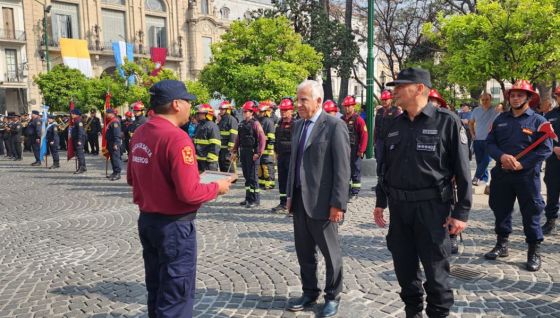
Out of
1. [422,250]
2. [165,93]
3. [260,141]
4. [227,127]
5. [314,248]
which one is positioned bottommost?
[314,248]

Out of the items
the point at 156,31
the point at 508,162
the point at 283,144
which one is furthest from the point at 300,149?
the point at 156,31

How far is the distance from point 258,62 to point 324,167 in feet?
47.2

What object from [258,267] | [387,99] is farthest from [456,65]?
[258,267]

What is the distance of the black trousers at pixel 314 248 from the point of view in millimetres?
3908

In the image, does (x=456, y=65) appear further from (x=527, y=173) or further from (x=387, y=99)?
(x=527, y=173)

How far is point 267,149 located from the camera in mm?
9367

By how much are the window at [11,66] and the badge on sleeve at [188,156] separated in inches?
1631

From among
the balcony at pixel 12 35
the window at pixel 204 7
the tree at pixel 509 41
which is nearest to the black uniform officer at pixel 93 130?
the tree at pixel 509 41

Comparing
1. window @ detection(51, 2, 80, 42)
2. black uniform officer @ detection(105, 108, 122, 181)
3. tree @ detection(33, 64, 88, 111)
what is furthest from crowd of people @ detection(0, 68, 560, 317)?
window @ detection(51, 2, 80, 42)

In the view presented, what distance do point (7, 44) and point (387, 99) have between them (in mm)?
38638

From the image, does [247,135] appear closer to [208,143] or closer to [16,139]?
[208,143]

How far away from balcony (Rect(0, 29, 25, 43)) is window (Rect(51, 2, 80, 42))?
2.95 m

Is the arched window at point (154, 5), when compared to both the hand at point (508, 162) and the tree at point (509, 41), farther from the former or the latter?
the hand at point (508, 162)

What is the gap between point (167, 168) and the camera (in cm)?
290
